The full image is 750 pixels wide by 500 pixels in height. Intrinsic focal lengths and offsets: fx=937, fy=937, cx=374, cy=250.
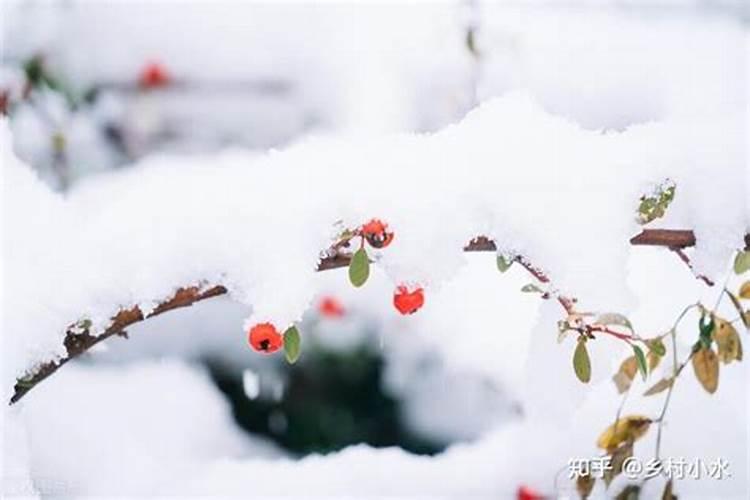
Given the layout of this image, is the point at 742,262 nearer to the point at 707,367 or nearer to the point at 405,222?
the point at 707,367

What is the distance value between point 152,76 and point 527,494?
154cm

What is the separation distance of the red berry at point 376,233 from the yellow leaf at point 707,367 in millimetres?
339

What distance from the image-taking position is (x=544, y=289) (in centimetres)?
74

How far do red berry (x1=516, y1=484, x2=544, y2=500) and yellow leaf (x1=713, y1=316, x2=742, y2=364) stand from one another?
31 centimetres

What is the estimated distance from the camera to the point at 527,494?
3.52 ft

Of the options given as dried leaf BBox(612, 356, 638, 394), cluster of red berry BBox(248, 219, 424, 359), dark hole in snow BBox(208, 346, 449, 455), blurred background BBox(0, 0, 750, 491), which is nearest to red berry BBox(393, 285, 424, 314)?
cluster of red berry BBox(248, 219, 424, 359)

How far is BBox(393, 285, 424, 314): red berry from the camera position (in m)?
0.73

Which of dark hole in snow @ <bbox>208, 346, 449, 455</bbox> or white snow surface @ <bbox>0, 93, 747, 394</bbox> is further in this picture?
dark hole in snow @ <bbox>208, 346, 449, 455</bbox>

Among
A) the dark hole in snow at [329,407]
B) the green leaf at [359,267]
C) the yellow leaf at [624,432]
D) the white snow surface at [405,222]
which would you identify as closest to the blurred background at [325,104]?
the dark hole in snow at [329,407]

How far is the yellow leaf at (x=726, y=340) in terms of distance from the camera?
84 centimetres

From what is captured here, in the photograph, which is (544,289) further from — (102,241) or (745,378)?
(745,378)

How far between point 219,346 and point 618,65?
1128 millimetres

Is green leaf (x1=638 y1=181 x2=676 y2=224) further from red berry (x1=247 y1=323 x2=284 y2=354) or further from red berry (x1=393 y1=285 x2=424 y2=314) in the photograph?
red berry (x1=247 y1=323 x2=284 y2=354)

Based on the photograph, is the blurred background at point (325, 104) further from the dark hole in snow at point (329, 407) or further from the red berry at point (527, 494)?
the red berry at point (527, 494)
